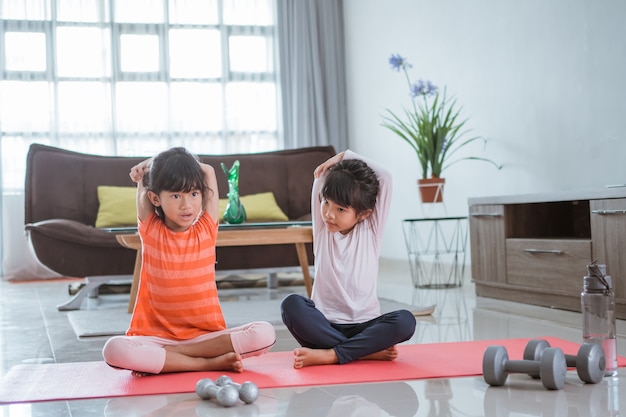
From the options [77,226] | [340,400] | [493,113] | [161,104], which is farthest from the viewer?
[161,104]

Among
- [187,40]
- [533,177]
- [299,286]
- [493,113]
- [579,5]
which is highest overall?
[187,40]

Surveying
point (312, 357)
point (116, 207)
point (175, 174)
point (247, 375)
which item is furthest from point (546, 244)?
point (116, 207)

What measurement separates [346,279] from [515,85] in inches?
94.4

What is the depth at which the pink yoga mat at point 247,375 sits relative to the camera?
1754mm

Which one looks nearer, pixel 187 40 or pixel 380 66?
pixel 380 66

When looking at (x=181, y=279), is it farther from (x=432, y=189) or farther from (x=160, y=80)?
(x=160, y=80)

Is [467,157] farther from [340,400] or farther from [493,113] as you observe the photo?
[340,400]

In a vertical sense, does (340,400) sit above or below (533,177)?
below

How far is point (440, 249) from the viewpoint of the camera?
514 centimetres

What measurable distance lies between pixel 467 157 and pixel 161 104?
2964mm

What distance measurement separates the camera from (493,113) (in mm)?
4332

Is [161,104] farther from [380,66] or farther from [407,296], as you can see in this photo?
[407,296]

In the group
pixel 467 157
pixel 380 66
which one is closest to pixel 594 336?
pixel 467 157

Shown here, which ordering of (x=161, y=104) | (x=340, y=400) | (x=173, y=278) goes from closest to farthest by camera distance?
1. (x=340, y=400)
2. (x=173, y=278)
3. (x=161, y=104)
